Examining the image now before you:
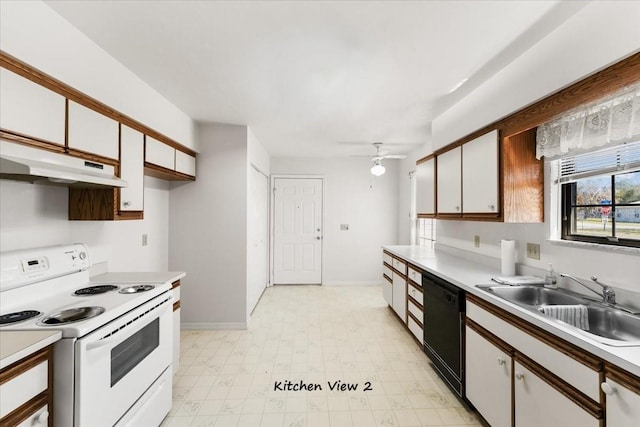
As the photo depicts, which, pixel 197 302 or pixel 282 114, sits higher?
pixel 282 114

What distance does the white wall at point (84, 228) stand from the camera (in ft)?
5.48

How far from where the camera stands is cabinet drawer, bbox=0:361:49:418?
1.02 metres

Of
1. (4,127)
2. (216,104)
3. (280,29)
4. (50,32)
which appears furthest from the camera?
(216,104)

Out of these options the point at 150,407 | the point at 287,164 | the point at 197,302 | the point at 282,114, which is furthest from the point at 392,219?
the point at 150,407

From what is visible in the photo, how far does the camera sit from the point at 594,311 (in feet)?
5.29

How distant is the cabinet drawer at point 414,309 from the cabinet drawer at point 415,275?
0.26 m

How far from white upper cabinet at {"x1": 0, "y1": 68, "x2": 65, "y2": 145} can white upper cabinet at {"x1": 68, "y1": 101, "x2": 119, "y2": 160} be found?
0.25 ft

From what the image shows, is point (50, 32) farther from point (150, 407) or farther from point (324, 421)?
point (324, 421)

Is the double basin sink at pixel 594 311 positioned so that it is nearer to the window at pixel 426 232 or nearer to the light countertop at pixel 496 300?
the light countertop at pixel 496 300

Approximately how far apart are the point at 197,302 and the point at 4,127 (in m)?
2.65

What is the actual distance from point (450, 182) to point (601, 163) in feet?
4.21

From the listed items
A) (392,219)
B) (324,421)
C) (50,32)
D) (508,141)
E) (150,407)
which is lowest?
(324,421)

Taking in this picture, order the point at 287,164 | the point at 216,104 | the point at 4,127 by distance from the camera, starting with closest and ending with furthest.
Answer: the point at 4,127 < the point at 216,104 < the point at 287,164

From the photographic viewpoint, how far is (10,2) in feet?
4.44
